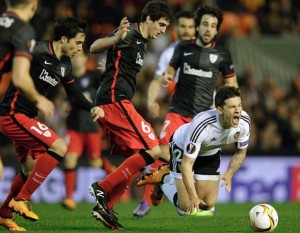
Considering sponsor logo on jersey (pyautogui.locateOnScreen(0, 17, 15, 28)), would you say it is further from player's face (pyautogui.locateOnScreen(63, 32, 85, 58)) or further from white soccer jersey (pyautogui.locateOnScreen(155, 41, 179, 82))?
white soccer jersey (pyautogui.locateOnScreen(155, 41, 179, 82))

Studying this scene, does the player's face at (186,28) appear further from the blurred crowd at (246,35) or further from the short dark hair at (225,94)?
the blurred crowd at (246,35)

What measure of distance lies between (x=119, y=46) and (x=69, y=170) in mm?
4606

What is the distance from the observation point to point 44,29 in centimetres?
1844

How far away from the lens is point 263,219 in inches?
334

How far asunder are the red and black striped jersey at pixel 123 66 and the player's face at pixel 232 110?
1.21 meters

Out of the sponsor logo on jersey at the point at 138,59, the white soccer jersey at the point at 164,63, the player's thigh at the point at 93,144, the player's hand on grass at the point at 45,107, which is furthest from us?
the player's thigh at the point at 93,144

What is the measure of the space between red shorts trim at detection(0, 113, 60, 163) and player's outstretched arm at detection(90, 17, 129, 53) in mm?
1018

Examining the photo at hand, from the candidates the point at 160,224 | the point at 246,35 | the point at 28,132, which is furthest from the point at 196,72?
the point at 246,35

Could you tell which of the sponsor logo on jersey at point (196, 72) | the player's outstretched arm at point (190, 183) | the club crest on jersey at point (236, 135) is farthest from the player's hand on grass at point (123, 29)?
the sponsor logo on jersey at point (196, 72)

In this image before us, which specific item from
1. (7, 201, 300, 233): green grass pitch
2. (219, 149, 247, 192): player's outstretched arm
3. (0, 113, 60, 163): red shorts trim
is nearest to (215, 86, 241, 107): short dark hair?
(219, 149, 247, 192): player's outstretched arm

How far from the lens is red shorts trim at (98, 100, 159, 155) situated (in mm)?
9078

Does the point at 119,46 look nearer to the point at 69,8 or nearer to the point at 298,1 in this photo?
the point at 69,8

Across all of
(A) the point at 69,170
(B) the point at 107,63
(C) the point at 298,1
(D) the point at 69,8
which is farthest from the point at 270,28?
(B) the point at 107,63

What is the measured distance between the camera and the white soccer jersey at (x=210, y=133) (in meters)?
8.76
